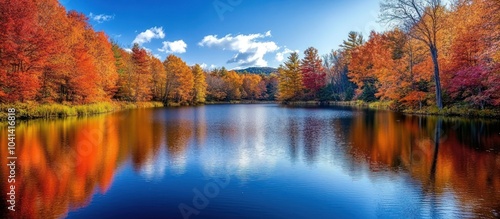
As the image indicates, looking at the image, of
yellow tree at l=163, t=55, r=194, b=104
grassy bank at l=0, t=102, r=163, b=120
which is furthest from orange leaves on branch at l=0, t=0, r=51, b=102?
yellow tree at l=163, t=55, r=194, b=104

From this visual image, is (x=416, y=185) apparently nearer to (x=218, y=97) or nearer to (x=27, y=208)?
(x=27, y=208)

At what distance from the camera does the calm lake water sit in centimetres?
598

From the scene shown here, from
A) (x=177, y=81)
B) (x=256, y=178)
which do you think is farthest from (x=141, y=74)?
(x=256, y=178)

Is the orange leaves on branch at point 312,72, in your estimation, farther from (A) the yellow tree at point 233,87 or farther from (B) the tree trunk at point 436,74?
(B) the tree trunk at point 436,74

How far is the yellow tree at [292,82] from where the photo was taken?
6631 cm

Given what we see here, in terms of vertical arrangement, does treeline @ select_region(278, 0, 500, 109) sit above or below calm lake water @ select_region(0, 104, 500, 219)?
above

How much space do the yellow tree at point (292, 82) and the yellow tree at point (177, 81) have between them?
20.2 metres

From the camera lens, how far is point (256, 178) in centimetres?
818

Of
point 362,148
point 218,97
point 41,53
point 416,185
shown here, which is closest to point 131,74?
point 41,53

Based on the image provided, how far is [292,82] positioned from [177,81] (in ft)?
79.3

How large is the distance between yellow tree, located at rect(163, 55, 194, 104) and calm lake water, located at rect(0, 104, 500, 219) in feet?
157

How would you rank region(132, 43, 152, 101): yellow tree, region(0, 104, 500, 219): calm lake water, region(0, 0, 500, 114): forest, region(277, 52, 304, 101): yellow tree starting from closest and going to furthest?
region(0, 104, 500, 219): calm lake water < region(0, 0, 500, 114): forest < region(132, 43, 152, 101): yellow tree < region(277, 52, 304, 101): yellow tree

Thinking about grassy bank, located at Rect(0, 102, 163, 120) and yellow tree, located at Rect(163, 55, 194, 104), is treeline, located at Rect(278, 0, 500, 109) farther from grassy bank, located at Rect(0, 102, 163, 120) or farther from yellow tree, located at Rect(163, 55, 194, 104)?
yellow tree, located at Rect(163, 55, 194, 104)

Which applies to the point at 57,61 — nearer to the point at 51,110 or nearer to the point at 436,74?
the point at 51,110
